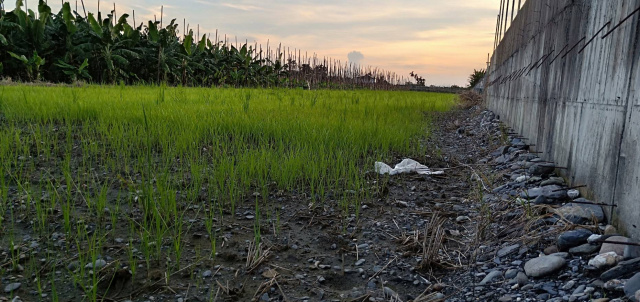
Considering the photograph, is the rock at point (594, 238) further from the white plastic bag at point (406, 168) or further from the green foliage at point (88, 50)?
the green foliage at point (88, 50)

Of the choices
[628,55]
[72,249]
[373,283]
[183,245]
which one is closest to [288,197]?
[183,245]

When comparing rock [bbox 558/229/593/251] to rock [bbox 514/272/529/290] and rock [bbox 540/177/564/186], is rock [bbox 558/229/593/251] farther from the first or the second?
rock [bbox 540/177/564/186]

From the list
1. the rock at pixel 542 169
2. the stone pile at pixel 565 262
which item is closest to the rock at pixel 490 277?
the stone pile at pixel 565 262

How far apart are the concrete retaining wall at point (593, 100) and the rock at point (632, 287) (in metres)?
0.39

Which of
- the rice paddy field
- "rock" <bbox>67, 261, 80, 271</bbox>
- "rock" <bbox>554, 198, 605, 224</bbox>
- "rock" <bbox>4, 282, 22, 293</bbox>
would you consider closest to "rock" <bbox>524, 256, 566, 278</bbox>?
"rock" <bbox>554, 198, 605, 224</bbox>

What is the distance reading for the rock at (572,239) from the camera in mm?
1893

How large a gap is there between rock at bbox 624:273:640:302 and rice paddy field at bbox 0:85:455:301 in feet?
4.59

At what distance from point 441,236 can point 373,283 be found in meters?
0.56

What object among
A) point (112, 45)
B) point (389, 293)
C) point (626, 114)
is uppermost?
point (112, 45)

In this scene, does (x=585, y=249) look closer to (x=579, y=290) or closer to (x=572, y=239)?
(x=572, y=239)

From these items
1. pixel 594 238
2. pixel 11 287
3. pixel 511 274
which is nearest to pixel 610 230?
pixel 594 238

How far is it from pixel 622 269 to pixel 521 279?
1.17 feet

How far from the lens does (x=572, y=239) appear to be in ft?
6.22

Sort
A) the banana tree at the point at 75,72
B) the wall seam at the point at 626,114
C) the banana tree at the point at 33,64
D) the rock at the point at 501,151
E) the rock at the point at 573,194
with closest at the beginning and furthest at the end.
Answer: the wall seam at the point at 626,114 < the rock at the point at 573,194 < the rock at the point at 501,151 < the banana tree at the point at 33,64 < the banana tree at the point at 75,72
